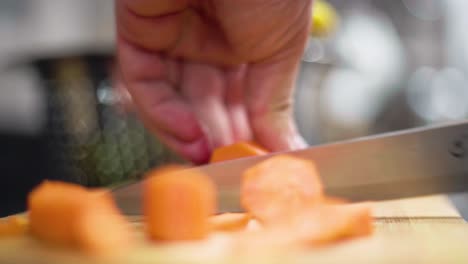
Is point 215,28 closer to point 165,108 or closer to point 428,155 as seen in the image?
point 165,108

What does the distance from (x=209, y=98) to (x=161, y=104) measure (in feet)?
0.23

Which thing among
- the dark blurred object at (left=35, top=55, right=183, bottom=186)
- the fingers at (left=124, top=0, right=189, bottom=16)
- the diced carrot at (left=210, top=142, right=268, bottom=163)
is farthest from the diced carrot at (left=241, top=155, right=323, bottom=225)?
the dark blurred object at (left=35, top=55, right=183, bottom=186)

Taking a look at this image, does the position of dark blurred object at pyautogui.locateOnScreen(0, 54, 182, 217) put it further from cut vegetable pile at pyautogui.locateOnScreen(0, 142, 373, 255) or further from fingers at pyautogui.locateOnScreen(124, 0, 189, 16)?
cut vegetable pile at pyautogui.locateOnScreen(0, 142, 373, 255)

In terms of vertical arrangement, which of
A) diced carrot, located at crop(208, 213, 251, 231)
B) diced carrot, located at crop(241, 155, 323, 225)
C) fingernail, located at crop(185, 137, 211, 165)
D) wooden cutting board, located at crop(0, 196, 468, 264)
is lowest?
fingernail, located at crop(185, 137, 211, 165)

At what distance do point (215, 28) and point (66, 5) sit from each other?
4.80 feet

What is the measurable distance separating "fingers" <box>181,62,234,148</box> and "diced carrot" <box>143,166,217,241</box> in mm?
442

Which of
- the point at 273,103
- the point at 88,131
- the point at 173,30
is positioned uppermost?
the point at 173,30

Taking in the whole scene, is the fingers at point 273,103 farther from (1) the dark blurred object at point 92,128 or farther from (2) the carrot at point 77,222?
(2) the carrot at point 77,222

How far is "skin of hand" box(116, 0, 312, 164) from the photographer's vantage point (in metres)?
0.80

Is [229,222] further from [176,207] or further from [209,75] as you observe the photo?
[209,75]

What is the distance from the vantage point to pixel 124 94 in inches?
45.0

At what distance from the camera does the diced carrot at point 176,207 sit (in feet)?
1.26

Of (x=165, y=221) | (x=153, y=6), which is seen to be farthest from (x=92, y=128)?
(x=165, y=221)

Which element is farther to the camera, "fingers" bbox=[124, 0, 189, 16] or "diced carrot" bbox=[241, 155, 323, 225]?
"fingers" bbox=[124, 0, 189, 16]
